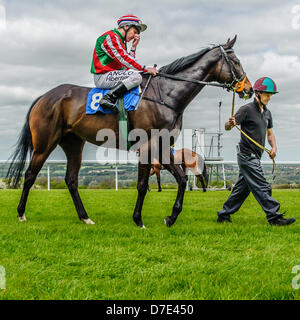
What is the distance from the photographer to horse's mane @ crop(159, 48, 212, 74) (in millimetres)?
5910

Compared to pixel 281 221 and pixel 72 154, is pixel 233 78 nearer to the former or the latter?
pixel 281 221

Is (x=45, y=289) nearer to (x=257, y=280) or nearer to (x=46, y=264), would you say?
(x=46, y=264)

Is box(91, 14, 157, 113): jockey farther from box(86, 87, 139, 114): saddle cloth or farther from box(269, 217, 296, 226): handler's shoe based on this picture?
box(269, 217, 296, 226): handler's shoe

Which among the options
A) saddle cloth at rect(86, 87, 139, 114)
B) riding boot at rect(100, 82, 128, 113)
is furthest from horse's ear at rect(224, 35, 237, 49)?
riding boot at rect(100, 82, 128, 113)

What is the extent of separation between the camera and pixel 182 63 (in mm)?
5898

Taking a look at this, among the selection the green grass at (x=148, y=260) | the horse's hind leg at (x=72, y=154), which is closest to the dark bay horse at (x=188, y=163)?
the horse's hind leg at (x=72, y=154)

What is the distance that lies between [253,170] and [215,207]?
9.18ft

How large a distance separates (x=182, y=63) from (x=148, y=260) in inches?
132

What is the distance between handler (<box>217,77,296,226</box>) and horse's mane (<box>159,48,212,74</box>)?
986mm

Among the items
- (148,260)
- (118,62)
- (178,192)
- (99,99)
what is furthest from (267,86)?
(148,260)

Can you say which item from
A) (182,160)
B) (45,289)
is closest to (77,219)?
(45,289)

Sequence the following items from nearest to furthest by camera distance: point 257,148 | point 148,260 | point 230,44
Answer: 1. point 148,260
2. point 257,148
3. point 230,44

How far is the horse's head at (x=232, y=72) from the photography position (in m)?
5.88

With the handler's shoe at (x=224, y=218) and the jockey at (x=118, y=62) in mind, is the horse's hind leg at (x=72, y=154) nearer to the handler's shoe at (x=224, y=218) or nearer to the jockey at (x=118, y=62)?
the jockey at (x=118, y=62)
